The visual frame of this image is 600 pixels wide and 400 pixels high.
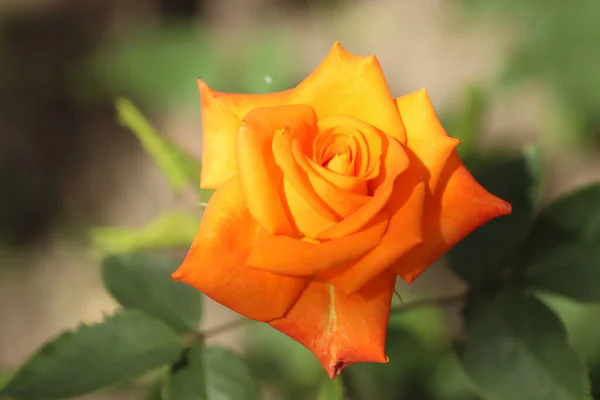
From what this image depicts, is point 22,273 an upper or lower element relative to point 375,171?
lower

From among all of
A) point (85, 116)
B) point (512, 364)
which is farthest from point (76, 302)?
point (512, 364)

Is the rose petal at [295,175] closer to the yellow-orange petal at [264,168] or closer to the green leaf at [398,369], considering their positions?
the yellow-orange petal at [264,168]

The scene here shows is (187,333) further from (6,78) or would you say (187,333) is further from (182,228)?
(6,78)

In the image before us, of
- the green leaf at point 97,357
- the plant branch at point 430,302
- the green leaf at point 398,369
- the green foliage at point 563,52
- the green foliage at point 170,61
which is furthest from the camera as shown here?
the green foliage at point 170,61

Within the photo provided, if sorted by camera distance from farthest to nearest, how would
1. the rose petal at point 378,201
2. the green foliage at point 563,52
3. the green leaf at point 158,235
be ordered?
the green foliage at point 563,52, the green leaf at point 158,235, the rose petal at point 378,201

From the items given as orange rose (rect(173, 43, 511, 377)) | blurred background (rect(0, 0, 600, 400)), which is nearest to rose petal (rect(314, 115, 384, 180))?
orange rose (rect(173, 43, 511, 377))

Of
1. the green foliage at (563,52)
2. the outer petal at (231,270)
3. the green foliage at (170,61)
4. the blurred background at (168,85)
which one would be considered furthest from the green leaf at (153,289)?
the green foliage at (563,52)
